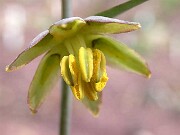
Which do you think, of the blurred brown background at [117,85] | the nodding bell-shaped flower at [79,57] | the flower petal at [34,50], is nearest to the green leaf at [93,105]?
the nodding bell-shaped flower at [79,57]

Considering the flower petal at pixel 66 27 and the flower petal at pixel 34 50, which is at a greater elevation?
the flower petal at pixel 66 27

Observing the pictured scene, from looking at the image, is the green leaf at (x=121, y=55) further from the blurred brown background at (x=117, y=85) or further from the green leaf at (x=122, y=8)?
the blurred brown background at (x=117, y=85)

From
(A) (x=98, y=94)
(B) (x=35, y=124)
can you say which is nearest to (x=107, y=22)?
(A) (x=98, y=94)

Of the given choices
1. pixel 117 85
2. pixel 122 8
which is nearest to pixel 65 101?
pixel 122 8

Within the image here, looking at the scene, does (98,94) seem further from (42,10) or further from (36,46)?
(42,10)

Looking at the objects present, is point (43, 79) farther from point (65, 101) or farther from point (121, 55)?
point (121, 55)

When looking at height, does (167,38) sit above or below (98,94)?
below
